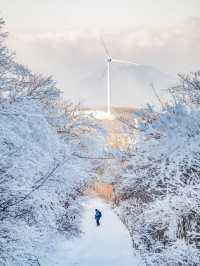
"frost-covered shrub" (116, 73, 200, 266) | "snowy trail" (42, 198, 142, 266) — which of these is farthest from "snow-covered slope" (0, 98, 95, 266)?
"snowy trail" (42, 198, 142, 266)

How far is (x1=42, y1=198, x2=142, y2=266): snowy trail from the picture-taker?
18844 millimetres

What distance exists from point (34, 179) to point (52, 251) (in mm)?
7472

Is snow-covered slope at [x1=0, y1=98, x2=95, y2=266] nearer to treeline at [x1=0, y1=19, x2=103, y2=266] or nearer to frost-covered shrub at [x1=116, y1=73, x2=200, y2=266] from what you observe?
treeline at [x1=0, y1=19, x2=103, y2=266]

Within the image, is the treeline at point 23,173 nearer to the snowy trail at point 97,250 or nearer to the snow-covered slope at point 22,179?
the snow-covered slope at point 22,179

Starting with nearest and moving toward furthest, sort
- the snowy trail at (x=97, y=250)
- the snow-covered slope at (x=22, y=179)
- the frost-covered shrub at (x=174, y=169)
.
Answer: the frost-covered shrub at (x=174, y=169) < the snow-covered slope at (x=22, y=179) < the snowy trail at (x=97, y=250)

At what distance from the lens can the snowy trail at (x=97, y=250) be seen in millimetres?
18844

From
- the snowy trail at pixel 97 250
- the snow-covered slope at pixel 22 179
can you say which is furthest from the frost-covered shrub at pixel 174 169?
the snowy trail at pixel 97 250

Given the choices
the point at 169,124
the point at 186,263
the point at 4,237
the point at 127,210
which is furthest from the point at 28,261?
the point at 127,210

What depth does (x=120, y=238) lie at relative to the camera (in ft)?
83.6

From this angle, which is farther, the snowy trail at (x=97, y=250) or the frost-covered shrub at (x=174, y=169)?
the snowy trail at (x=97, y=250)

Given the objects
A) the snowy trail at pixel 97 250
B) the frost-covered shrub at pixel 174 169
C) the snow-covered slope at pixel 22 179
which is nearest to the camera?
the frost-covered shrub at pixel 174 169

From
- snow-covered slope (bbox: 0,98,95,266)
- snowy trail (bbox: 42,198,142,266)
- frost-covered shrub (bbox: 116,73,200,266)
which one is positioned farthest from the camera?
snowy trail (bbox: 42,198,142,266)

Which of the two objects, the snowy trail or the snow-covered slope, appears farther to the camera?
the snowy trail

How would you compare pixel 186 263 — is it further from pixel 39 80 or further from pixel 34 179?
pixel 39 80
